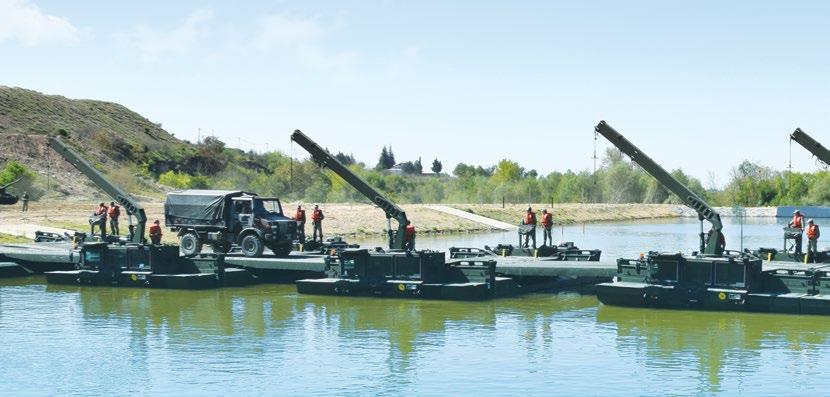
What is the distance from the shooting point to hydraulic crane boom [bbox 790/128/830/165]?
122 ft

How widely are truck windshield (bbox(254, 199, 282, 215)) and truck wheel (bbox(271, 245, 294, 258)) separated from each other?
4.13 ft

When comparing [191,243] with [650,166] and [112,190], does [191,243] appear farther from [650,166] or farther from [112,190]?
[650,166]

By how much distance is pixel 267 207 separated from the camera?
42.6 m

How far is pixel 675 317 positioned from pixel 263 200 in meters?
15.8

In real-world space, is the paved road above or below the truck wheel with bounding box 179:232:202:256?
above

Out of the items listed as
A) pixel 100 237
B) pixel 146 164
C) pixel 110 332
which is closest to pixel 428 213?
pixel 146 164

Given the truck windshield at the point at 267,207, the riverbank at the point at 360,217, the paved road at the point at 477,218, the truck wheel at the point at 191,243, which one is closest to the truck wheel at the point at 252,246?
the truck windshield at the point at 267,207

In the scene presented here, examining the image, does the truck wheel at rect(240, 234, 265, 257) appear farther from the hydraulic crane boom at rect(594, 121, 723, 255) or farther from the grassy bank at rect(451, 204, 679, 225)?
the grassy bank at rect(451, 204, 679, 225)

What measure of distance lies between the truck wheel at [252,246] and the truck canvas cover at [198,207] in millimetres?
956

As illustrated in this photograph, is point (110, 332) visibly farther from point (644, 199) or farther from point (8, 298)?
point (644, 199)

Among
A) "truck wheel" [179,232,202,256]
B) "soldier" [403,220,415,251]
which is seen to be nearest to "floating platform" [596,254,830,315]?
"soldier" [403,220,415,251]

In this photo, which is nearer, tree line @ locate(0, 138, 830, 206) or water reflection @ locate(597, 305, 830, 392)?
water reflection @ locate(597, 305, 830, 392)

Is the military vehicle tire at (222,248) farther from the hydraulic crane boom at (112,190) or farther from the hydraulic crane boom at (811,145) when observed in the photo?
the hydraulic crane boom at (811,145)

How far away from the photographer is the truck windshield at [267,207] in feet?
137
